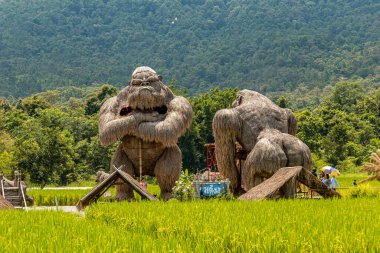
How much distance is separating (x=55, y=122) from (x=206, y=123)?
29.6 feet

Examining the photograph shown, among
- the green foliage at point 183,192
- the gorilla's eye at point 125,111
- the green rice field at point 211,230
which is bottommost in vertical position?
the green rice field at point 211,230

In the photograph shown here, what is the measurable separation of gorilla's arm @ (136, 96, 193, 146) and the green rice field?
176 inches

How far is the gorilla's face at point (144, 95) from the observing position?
45.5 ft

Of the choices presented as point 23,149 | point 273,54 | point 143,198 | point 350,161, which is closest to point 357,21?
point 273,54

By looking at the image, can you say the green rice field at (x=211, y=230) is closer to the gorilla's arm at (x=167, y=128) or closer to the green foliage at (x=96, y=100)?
the gorilla's arm at (x=167, y=128)

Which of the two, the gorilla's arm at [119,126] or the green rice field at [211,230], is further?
the gorilla's arm at [119,126]

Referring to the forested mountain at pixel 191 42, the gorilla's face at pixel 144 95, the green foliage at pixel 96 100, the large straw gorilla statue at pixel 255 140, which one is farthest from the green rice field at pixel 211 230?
the forested mountain at pixel 191 42

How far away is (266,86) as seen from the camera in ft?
298

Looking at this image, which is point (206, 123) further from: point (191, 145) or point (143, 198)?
point (143, 198)

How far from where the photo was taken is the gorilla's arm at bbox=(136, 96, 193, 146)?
534 inches

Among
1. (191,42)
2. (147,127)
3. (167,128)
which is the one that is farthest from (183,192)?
(191,42)

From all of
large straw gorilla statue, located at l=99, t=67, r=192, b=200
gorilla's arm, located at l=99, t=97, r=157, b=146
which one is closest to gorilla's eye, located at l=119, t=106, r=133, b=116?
large straw gorilla statue, located at l=99, t=67, r=192, b=200

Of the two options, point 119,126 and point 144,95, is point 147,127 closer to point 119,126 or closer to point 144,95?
point 119,126

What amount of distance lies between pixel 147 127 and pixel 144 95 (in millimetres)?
738
